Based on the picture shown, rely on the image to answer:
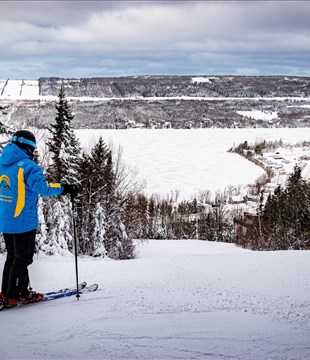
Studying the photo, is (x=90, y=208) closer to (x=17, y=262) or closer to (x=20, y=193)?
(x=17, y=262)

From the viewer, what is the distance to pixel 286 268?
5.77m

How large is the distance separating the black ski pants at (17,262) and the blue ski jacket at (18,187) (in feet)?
0.41

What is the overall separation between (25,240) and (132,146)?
133m

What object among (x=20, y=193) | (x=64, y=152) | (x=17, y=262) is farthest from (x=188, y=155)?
(x=20, y=193)

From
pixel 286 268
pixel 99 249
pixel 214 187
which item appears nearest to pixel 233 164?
pixel 214 187

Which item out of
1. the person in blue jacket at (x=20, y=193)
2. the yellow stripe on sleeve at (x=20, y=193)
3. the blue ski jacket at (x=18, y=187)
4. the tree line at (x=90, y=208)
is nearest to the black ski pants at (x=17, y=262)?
the person in blue jacket at (x=20, y=193)

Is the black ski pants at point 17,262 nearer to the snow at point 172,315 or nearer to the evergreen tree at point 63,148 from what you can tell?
the snow at point 172,315

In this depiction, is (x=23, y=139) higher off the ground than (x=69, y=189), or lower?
higher

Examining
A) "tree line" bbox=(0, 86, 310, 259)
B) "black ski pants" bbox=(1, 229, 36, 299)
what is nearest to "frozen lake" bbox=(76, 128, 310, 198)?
"tree line" bbox=(0, 86, 310, 259)

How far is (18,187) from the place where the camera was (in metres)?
4.17

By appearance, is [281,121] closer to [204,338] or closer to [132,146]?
Answer: [132,146]

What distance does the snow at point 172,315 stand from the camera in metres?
3.25

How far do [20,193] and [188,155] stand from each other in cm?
12877

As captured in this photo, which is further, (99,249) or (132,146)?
(132,146)
